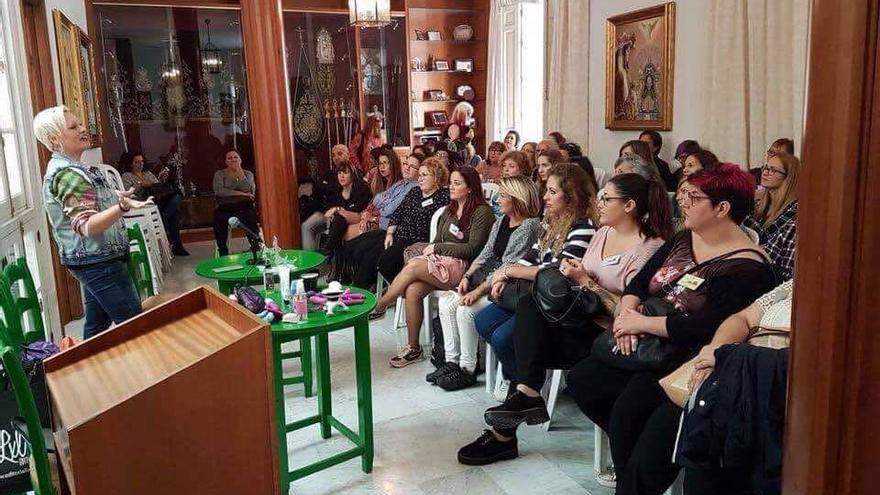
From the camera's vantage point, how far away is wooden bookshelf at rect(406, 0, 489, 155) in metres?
7.89

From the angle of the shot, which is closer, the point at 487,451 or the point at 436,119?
the point at 487,451

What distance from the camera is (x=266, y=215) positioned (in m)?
5.10

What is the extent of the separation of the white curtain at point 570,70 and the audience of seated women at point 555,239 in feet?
10.9

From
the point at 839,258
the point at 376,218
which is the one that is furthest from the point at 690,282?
the point at 376,218

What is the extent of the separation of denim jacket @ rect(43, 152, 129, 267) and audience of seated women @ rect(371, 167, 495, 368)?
1.46 meters

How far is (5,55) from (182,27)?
461 centimetres

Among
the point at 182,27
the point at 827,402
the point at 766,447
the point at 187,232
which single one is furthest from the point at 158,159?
the point at 827,402

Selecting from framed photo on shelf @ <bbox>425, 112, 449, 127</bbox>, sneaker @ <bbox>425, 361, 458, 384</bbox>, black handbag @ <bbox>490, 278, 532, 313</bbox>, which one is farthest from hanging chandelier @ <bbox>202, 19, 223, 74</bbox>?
black handbag @ <bbox>490, 278, 532, 313</bbox>

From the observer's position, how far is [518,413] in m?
2.50

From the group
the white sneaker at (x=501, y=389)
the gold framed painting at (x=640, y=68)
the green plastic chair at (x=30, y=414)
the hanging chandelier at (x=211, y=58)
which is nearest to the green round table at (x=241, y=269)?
the white sneaker at (x=501, y=389)

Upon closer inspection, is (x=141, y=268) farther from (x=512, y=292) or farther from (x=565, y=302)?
(x=565, y=302)

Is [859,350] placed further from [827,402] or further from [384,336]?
[384,336]

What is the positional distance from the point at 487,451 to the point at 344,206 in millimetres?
3186

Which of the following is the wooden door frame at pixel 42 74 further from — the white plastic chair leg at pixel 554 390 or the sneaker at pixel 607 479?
the sneaker at pixel 607 479
